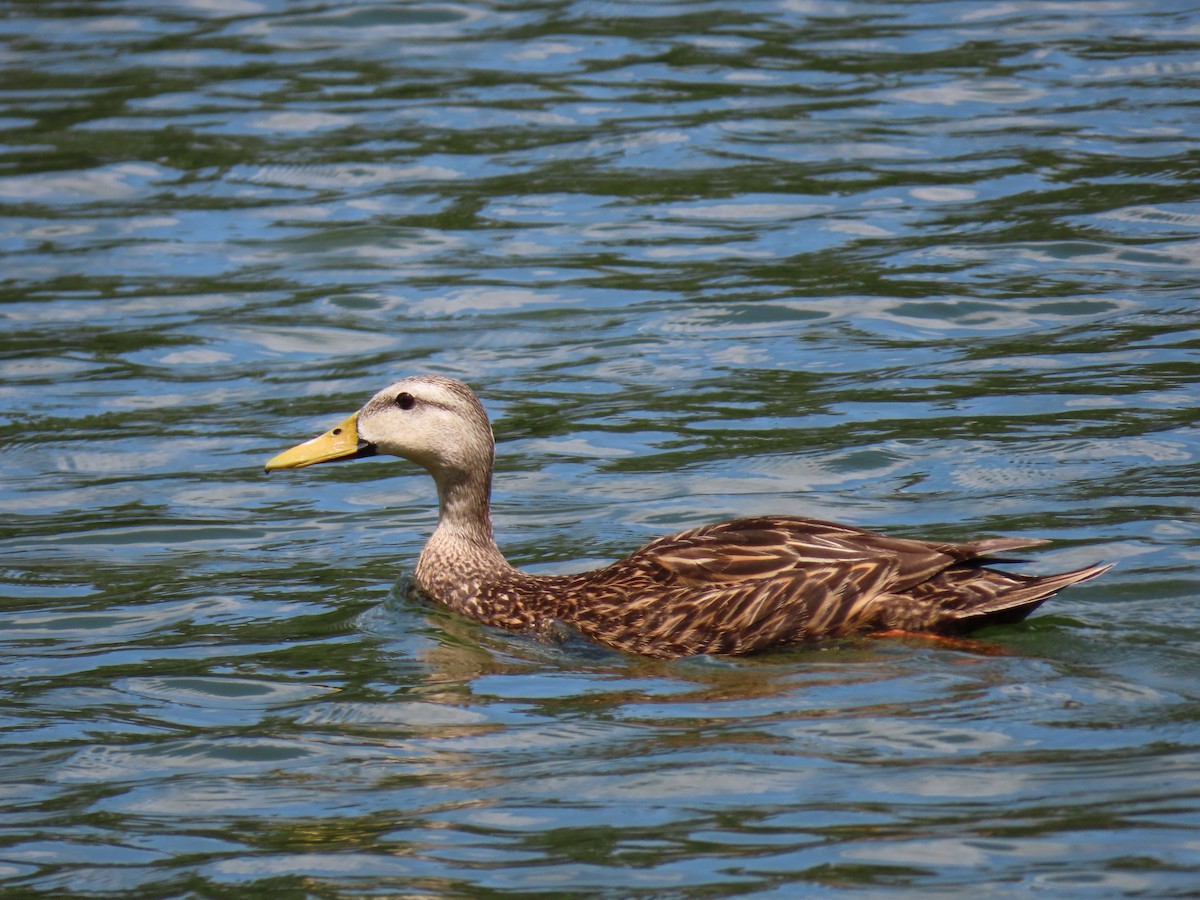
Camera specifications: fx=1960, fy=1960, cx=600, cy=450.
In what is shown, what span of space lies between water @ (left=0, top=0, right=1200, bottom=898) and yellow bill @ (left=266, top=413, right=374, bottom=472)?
0.66 m

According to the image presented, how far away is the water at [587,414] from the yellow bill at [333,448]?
2.15ft

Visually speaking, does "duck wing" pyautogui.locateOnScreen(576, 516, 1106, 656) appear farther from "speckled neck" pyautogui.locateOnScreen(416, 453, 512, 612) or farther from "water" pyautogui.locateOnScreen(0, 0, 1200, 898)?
"speckled neck" pyautogui.locateOnScreen(416, 453, 512, 612)

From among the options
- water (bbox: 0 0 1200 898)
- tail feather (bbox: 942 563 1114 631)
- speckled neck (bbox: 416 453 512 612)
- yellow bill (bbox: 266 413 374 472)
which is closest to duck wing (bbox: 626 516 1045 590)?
tail feather (bbox: 942 563 1114 631)

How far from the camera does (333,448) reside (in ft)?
32.4

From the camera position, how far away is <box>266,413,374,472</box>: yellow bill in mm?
9836

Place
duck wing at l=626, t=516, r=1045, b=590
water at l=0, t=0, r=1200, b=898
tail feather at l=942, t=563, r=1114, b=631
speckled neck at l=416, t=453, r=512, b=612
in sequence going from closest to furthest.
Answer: water at l=0, t=0, r=1200, b=898, tail feather at l=942, t=563, r=1114, b=631, duck wing at l=626, t=516, r=1045, b=590, speckled neck at l=416, t=453, r=512, b=612

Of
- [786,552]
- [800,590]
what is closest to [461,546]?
[786,552]

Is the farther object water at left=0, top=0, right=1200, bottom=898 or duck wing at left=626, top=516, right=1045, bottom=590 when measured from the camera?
duck wing at left=626, top=516, right=1045, bottom=590

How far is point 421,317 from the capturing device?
566 inches

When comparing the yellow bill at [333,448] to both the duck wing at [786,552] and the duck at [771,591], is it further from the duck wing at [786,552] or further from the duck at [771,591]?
the duck wing at [786,552]

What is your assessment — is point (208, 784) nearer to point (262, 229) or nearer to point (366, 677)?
point (366, 677)

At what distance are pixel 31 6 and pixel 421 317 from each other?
985 cm

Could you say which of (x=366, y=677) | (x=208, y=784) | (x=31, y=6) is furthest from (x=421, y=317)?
(x=31, y=6)

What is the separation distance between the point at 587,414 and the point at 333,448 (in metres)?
2.79
